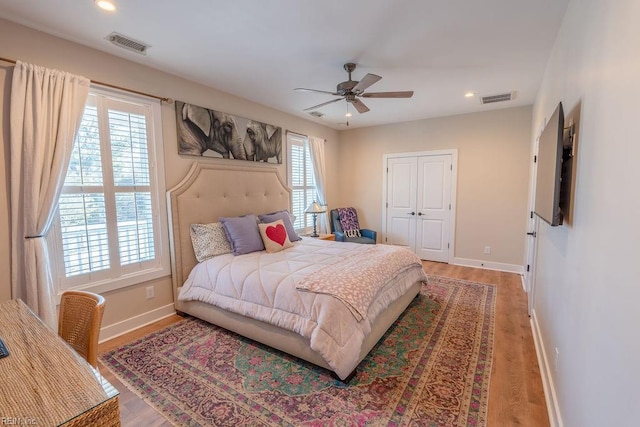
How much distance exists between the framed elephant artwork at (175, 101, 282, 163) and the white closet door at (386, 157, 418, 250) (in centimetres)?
229

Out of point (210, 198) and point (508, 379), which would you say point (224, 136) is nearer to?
point (210, 198)

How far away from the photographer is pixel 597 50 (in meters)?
1.29

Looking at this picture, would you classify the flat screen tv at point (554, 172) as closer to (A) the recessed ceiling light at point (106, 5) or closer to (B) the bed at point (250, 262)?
(B) the bed at point (250, 262)

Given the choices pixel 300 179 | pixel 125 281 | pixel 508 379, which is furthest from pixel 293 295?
pixel 300 179

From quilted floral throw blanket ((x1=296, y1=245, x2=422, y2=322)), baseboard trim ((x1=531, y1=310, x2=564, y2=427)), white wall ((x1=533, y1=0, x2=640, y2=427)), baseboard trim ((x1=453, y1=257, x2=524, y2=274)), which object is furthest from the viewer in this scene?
Result: baseboard trim ((x1=453, y1=257, x2=524, y2=274))

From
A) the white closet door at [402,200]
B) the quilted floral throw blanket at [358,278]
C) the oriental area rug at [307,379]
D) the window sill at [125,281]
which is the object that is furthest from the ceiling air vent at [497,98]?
the window sill at [125,281]

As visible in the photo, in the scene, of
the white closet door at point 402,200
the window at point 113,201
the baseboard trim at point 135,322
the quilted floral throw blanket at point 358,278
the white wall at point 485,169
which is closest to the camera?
the quilted floral throw blanket at point 358,278

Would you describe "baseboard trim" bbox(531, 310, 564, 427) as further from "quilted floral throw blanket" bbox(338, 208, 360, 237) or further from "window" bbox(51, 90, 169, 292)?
"window" bbox(51, 90, 169, 292)

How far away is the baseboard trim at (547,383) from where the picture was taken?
1.62 meters

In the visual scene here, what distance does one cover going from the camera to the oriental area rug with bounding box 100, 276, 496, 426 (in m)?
1.74

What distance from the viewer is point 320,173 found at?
17.4 ft

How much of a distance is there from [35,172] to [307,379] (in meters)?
2.51

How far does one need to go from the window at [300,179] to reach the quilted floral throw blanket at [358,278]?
6.93 ft

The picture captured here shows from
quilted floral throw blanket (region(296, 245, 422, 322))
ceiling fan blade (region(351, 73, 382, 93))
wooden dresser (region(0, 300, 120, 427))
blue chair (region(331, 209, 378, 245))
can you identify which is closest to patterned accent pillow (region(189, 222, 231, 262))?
quilted floral throw blanket (region(296, 245, 422, 322))
